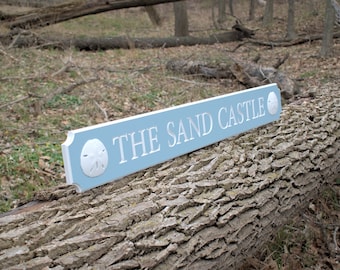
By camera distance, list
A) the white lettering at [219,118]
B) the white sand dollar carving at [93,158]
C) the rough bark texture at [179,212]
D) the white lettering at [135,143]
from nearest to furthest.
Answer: the rough bark texture at [179,212] → the white sand dollar carving at [93,158] → the white lettering at [135,143] → the white lettering at [219,118]

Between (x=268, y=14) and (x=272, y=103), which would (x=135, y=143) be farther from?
(x=268, y=14)

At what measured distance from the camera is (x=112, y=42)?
10.2 m

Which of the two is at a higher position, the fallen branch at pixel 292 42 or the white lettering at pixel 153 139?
the fallen branch at pixel 292 42

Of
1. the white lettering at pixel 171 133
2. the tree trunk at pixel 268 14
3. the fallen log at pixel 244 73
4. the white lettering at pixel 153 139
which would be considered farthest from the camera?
the tree trunk at pixel 268 14

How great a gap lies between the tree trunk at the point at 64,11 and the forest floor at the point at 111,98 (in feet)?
2.57

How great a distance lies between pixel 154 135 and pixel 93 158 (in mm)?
454

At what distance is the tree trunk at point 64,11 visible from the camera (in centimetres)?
963

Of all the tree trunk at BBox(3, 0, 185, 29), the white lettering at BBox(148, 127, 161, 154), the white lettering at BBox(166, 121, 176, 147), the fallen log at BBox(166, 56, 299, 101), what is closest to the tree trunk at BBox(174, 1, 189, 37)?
the tree trunk at BBox(3, 0, 185, 29)

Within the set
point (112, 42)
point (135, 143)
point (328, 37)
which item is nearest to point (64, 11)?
point (112, 42)

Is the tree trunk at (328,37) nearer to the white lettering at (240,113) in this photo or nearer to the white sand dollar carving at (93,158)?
the white lettering at (240,113)

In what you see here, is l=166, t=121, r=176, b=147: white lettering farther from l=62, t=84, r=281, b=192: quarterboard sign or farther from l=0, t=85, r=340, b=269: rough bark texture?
l=0, t=85, r=340, b=269: rough bark texture

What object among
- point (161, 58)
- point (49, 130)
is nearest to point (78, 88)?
point (49, 130)

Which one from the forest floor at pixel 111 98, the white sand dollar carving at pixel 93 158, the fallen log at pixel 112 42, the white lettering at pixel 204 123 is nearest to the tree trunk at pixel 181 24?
the fallen log at pixel 112 42

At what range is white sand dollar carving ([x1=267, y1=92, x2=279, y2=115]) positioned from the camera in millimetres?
3236
